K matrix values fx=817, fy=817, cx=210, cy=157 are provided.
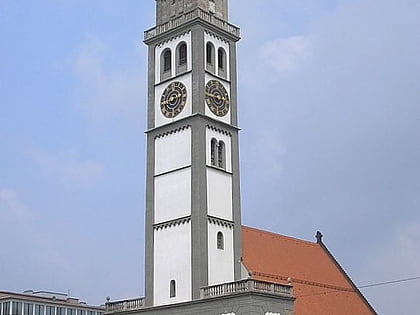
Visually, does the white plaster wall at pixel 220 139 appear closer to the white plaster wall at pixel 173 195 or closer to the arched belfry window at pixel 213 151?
the arched belfry window at pixel 213 151

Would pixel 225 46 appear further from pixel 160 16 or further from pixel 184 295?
pixel 184 295

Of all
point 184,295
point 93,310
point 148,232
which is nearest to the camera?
point 184,295

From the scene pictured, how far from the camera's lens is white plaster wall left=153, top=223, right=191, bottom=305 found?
46.8m

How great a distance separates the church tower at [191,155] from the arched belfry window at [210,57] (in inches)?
3.6

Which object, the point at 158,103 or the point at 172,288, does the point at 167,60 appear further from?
the point at 172,288

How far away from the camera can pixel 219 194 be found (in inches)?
1922

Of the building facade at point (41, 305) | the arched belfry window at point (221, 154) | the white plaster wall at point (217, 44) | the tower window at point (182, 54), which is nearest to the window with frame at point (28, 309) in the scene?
the building facade at point (41, 305)

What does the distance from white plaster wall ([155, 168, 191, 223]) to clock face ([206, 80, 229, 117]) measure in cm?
444

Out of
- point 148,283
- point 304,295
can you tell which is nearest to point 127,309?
point 148,283

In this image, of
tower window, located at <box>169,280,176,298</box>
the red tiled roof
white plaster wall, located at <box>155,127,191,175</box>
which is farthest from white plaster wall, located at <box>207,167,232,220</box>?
tower window, located at <box>169,280,176,298</box>

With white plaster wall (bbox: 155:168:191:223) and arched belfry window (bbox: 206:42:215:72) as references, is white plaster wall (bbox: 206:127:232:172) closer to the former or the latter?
white plaster wall (bbox: 155:168:191:223)

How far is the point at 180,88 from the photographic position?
5081 centimetres

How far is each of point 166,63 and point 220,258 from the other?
13408mm

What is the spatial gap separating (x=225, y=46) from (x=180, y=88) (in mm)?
4598
